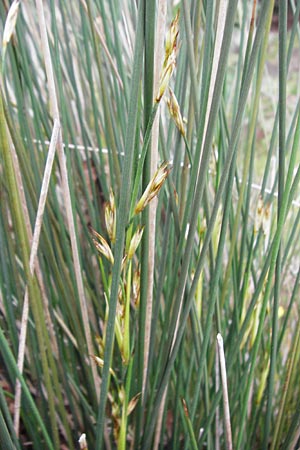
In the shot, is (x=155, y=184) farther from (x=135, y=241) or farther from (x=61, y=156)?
(x=61, y=156)

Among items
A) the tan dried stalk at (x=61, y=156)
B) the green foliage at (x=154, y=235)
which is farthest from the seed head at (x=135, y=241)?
the tan dried stalk at (x=61, y=156)

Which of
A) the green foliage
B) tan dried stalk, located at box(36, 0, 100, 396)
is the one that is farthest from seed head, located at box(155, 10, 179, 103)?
tan dried stalk, located at box(36, 0, 100, 396)

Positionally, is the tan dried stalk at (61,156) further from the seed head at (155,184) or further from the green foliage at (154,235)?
the seed head at (155,184)

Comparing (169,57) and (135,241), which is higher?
(169,57)

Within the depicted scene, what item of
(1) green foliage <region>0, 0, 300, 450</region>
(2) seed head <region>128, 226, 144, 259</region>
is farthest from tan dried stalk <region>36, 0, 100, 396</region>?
(2) seed head <region>128, 226, 144, 259</region>

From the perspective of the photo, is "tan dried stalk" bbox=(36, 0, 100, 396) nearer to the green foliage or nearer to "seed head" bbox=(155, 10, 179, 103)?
the green foliage

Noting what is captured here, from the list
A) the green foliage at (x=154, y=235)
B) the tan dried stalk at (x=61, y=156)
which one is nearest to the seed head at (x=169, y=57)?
the green foliage at (x=154, y=235)

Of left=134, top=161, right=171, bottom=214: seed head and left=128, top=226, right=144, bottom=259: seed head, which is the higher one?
left=134, top=161, right=171, bottom=214: seed head

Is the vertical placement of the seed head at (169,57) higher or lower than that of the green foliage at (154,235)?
higher

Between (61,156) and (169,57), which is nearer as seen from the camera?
(169,57)

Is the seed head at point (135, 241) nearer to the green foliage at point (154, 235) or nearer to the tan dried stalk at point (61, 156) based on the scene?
the green foliage at point (154, 235)

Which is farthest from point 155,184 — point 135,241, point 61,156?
point 61,156
